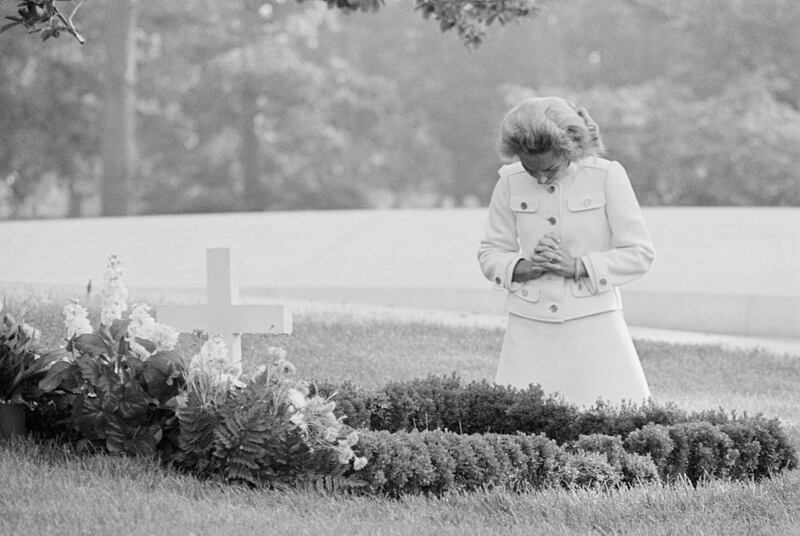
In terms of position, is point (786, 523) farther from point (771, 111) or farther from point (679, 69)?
point (679, 69)

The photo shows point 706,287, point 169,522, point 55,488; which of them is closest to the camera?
point 169,522

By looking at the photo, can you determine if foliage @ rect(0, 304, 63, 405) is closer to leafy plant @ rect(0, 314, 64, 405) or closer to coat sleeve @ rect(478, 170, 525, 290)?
leafy plant @ rect(0, 314, 64, 405)

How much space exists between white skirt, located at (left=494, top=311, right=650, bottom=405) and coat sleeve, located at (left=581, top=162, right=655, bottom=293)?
0.18m

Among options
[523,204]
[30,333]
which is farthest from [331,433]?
[30,333]

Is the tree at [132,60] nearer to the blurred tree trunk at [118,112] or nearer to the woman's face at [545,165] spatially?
the blurred tree trunk at [118,112]

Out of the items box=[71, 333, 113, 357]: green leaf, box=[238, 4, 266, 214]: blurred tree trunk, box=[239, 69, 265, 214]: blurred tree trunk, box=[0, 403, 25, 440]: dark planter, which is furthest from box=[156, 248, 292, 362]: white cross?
box=[239, 69, 265, 214]: blurred tree trunk

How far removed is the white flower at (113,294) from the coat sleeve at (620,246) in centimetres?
171

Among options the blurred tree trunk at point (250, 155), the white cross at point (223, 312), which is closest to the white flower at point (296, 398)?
the white cross at point (223, 312)

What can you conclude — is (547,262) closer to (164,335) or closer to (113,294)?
(164,335)

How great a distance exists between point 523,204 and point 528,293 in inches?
14.0

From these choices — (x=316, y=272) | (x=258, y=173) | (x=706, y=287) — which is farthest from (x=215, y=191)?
(x=706, y=287)

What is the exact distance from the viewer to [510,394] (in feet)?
16.4

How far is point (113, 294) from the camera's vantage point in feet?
15.2

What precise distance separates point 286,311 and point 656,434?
1.50m
